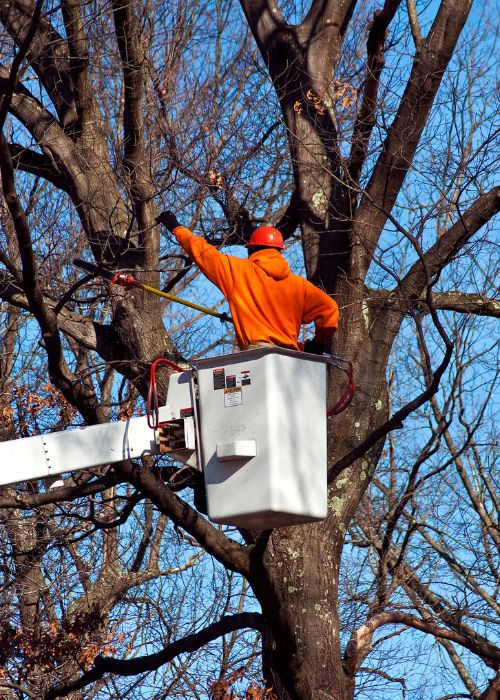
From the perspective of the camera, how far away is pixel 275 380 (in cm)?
498

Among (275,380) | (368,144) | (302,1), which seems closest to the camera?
(275,380)

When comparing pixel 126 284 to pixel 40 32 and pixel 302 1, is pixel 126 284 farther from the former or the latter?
pixel 302 1

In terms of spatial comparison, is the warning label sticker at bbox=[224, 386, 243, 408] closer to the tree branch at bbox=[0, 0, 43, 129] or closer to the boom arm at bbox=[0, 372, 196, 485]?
the boom arm at bbox=[0, 372, 196, 485]

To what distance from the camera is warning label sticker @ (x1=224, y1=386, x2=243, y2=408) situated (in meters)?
5.04

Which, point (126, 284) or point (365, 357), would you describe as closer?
point (126, 284)

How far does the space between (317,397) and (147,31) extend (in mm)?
3786

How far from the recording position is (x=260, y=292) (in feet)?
18.1

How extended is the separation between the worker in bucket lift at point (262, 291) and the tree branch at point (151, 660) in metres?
2.28

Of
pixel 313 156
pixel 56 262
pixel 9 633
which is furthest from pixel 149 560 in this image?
pixel 313 156

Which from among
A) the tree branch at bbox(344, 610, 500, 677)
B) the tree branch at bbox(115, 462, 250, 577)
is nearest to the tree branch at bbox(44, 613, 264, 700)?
the tree branch at bbox(344, 610, 500, 677)

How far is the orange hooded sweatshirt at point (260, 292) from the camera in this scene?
546cm

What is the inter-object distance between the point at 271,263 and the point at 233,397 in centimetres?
91

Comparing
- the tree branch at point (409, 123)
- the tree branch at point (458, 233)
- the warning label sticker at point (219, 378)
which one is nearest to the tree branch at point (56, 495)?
the warning label sticker at point (219, 378)

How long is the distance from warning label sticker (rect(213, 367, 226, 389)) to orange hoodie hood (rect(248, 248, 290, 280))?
28.6 inches
